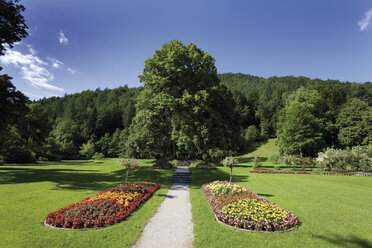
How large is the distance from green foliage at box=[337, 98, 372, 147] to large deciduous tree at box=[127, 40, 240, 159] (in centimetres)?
2840

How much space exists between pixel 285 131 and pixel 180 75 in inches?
1023

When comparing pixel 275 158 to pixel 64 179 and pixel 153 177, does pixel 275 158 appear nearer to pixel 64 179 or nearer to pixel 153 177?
pixel 153 177

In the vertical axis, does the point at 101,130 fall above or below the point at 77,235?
above

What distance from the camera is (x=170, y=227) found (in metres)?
6.83

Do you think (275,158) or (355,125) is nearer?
(275,158)

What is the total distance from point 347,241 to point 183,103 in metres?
19.2

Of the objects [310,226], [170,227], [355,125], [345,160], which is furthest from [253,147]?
[170,227]

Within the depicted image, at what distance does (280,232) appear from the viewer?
6348 millimetres

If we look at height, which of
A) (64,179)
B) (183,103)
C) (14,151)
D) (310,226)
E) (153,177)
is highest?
(183,103)

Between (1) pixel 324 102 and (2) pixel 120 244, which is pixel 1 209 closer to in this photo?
(2) pixel 120 244

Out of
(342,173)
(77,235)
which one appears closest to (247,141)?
(342,173)

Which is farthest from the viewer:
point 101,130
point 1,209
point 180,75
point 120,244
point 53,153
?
point 101,130

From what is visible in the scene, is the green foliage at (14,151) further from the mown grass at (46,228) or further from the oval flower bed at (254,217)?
the oval flower bed at (254,217)

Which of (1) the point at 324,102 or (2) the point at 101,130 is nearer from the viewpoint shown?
(1) the point at 324,102
